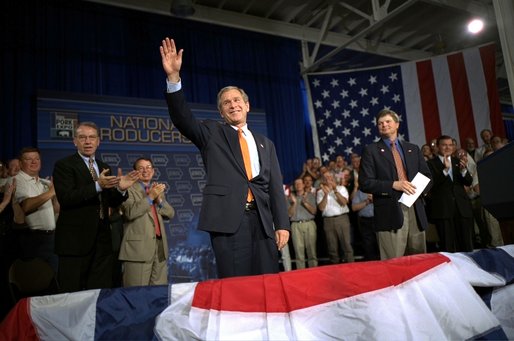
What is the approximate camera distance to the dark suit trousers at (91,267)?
7.93 ft

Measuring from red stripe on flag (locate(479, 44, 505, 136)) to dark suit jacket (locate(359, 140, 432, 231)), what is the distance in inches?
219

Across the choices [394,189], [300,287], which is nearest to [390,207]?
[394,189]

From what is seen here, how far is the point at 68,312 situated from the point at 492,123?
8.10m

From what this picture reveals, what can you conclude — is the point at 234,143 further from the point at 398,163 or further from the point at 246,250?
the point at 398,163

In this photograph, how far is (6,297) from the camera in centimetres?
381

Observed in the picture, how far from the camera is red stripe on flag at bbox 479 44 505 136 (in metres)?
7.47

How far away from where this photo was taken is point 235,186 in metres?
1.90

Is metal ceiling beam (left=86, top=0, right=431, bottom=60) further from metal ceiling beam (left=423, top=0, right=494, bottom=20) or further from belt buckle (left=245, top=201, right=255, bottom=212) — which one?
belt buckle (left=245, top=201, right=255, bottom=212)

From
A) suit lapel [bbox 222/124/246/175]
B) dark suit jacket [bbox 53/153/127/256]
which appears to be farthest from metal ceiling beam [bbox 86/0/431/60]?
suit lapel [bbox 222/124/246/175]

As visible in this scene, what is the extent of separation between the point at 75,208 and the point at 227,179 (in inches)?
46.3

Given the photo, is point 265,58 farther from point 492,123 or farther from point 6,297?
point 6,297

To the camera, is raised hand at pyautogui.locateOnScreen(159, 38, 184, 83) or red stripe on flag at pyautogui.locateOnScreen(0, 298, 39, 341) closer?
red stripe on flag at pyautogui.locateOnScreen(0, 298, 39, 341)

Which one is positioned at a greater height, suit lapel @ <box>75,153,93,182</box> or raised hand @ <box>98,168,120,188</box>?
suit lapel @ <box>75,153,93,182</box>

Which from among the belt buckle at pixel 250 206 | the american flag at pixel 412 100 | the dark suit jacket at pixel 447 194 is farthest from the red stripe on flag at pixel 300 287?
the american flag at pixel 412 100
